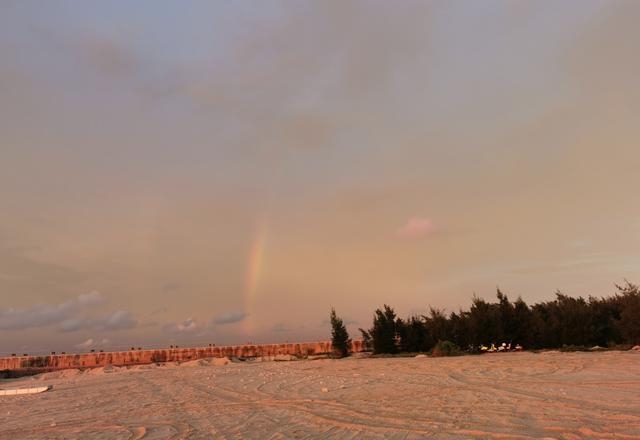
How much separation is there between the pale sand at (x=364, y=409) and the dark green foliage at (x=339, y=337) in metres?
17.9

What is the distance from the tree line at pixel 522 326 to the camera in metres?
28.4

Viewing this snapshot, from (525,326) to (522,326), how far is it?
0.17 meters

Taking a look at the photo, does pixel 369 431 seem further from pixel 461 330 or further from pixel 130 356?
pixel 130 356

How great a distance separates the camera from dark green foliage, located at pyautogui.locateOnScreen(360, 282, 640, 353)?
28328 millimetres

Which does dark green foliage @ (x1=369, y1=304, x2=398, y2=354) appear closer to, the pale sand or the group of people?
the group of people

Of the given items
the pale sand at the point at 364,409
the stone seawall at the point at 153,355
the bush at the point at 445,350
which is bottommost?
the pale sand at the point at 364,409

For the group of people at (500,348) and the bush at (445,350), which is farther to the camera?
the group of people at (500,348)

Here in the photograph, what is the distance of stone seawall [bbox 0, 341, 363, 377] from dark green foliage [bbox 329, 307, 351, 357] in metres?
4.85

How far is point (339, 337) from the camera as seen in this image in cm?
3431

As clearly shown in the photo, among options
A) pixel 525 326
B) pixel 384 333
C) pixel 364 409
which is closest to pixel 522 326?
pixel 525 326

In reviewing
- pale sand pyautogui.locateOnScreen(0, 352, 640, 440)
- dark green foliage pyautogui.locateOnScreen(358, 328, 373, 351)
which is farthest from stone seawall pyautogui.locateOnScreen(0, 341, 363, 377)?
pale sand pyautogui.locateOnScreen(0, 352, 640, 440)

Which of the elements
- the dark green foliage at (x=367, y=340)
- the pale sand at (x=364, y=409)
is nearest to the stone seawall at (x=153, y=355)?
the dark green foliage at (x=367, y=340)

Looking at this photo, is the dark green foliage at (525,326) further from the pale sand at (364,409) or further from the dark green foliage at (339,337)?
the pale sand at (364,409)

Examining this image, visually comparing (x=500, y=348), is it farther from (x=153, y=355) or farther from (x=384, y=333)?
(x=153, y=355)
